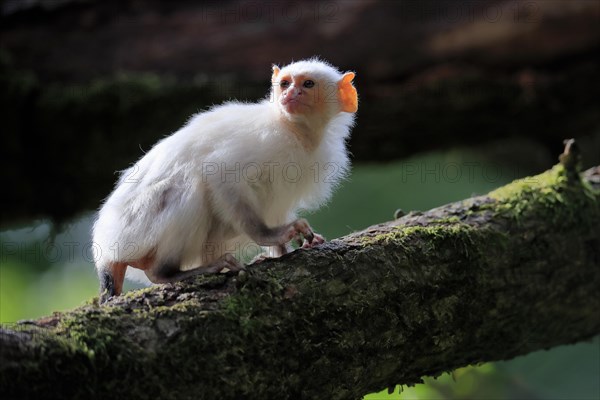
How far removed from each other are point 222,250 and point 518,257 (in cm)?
174

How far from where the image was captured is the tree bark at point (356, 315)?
8.91 ft

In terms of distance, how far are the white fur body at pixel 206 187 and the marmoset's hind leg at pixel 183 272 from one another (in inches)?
1.9

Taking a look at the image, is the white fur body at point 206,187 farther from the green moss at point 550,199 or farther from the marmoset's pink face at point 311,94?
the green moss at point 550,199

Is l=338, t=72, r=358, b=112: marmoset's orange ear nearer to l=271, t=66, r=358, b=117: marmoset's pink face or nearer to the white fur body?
l=271, t=66, r=358, b=117: marmoset's pink face

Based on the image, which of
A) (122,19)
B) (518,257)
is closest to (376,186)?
(122,19)

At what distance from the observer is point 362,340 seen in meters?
3.32

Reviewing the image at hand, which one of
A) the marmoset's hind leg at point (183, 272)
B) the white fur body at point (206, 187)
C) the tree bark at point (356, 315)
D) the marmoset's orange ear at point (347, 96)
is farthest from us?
the marmoset's orange ear at point (347, 96)

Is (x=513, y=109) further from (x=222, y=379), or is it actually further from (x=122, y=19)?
(x=222, y=379)

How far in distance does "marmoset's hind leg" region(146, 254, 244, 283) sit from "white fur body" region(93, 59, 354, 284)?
0.05 meters

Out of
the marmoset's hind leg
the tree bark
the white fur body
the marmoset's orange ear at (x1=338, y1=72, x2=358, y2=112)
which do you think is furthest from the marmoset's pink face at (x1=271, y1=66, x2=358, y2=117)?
the marmoset's hind leg

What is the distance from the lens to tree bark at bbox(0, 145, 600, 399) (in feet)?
8.91

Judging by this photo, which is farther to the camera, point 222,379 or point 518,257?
point 518,257

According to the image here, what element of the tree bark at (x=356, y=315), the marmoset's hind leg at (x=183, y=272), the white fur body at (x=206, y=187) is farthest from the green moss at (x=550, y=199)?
the marmoset's hind leg at (x=183, y=272)

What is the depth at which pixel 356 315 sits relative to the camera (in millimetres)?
3340
